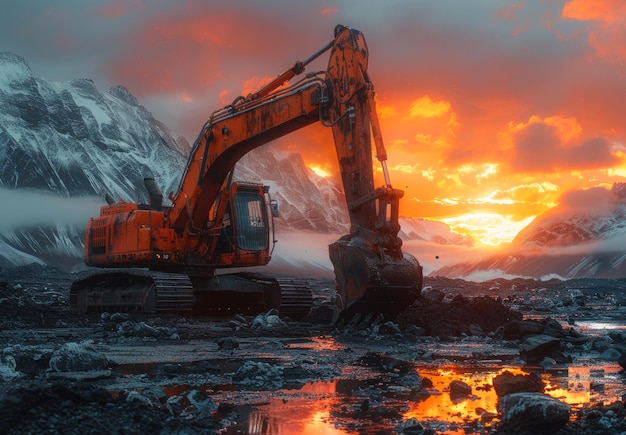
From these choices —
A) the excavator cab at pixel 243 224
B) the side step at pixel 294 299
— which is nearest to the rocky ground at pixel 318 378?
the side step at pixel 294 299

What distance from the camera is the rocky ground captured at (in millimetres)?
5871

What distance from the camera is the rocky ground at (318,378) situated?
231 inches

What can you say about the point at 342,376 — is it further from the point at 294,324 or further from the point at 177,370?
the point at 294,324

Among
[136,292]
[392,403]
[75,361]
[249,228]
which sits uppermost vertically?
[249,228]

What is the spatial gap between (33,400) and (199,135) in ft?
43.7

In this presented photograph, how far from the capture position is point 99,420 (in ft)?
17.8

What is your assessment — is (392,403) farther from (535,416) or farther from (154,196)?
(154,196)

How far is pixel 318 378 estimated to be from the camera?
29.0ft

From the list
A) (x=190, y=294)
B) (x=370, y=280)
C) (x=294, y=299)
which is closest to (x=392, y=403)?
(x=370, y=280)

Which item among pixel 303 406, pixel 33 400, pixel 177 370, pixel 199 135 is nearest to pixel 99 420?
pixel 33 400

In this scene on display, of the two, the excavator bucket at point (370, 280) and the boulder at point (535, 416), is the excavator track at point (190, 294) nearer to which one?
the excavator bucket at point (370, 280)

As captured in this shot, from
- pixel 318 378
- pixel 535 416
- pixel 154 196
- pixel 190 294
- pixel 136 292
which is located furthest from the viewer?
pixel 154 196

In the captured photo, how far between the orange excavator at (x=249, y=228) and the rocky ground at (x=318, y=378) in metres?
1.24

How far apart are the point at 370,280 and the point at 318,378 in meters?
4.12
